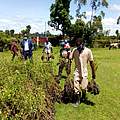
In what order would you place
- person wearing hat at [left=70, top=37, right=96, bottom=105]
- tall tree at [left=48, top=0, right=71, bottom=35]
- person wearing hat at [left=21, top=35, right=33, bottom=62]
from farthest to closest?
1. tall tree at [left=48, top=0, right=71, bottom=35]
2. person wearing hat at [left=21, top=35, right=33, bottom=62]
3. person wearing hat at [left=70, top=37, right=96, bottom=105]

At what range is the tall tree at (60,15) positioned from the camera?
66812 mm

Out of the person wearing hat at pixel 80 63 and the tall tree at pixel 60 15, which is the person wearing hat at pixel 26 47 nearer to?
the person wearing hat at pixel 80 63

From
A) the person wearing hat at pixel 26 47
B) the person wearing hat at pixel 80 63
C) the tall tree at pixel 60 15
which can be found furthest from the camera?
the tall tree at pixel 60 15

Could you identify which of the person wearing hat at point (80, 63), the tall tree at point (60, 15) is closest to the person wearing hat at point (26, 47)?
the person wearing hat at point (80, 63)

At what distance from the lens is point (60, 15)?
219 ft

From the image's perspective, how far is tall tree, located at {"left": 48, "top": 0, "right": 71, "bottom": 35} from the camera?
219ft

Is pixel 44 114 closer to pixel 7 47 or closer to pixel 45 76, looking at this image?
pixel 45 76

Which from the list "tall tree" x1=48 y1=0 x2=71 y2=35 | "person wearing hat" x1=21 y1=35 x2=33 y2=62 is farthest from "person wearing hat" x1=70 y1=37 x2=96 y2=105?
"tall tree" x1=48 y1=0 x2=71 y2=35

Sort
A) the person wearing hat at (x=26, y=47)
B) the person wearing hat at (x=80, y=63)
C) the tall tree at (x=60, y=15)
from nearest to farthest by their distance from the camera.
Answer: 1. the person wearing hat at (x=80, y=63)
2. the person wearing hat at (x=26, y=47)
3. the tall tree at (x=60, y=15)

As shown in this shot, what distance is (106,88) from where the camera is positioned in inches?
608

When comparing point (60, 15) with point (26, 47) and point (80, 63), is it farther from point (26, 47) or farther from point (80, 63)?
point (80, 63)

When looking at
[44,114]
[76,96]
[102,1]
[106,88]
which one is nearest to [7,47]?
[102,1]

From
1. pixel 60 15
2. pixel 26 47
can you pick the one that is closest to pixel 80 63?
pixel 26 47

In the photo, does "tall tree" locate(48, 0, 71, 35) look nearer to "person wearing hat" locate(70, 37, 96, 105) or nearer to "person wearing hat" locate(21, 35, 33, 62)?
"person wearing hat" locate(21, 35, 33, 62)
